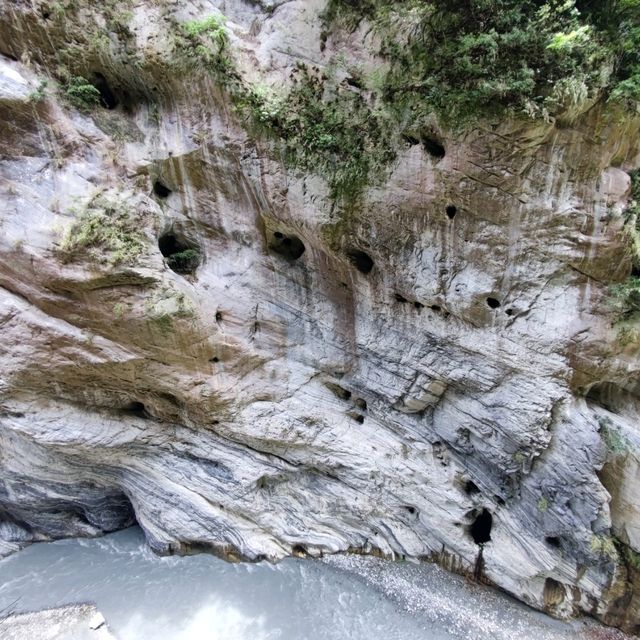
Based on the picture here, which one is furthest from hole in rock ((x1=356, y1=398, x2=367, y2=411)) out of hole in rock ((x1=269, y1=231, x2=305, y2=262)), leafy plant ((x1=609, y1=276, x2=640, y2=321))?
leafy plant ((x1=609, y1=276, x2=640, y2=321))

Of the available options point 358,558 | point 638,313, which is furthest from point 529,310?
point 358,558

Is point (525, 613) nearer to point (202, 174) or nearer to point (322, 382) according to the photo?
point (322, 382)

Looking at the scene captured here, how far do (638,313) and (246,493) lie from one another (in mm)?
7540

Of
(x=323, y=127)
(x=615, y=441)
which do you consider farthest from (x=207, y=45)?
(x=615, y=441)

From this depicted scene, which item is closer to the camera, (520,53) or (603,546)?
(520,53)

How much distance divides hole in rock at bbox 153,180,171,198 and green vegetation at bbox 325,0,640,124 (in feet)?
15.9

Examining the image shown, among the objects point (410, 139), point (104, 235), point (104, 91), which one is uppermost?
point (104, 91)

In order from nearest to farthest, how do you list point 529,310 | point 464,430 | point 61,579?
point 529,310 < point 464,430 < point 61,579

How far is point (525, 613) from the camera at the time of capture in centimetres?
664

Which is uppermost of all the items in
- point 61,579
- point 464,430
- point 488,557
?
point 464,430

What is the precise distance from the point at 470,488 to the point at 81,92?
1013 centimetres

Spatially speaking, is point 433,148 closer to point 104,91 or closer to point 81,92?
point 81,92

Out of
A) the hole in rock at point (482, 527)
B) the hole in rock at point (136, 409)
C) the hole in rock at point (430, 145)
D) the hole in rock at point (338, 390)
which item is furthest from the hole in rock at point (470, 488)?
the hole in rock at point (136, 409)

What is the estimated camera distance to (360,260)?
7.33 metres
